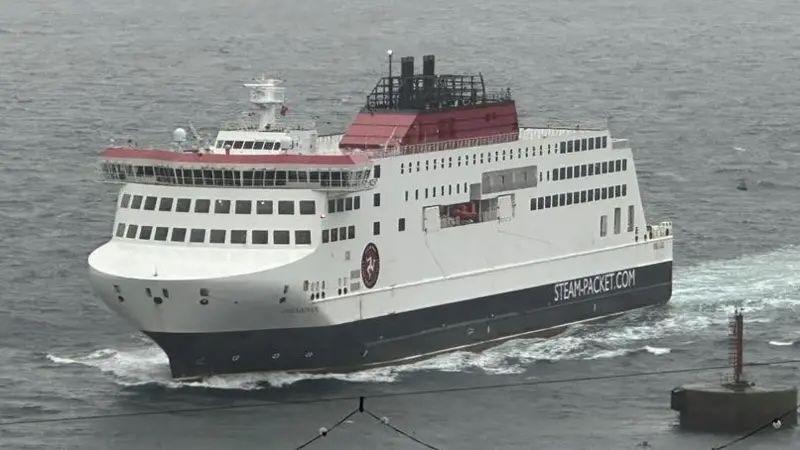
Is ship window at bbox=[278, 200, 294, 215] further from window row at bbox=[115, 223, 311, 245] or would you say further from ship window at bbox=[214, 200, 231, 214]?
ship window at bbox=[214, 200, 231, 214]

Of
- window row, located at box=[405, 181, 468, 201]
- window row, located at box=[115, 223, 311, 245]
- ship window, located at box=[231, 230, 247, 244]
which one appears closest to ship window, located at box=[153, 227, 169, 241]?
window row, located at box=[115, 223, 311, 245]

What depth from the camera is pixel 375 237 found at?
9494 centimetres

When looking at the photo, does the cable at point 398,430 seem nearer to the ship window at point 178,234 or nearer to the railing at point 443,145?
the ship window at point 178,234

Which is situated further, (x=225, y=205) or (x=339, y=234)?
(x=339, y=234)

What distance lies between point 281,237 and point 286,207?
3.64 feet

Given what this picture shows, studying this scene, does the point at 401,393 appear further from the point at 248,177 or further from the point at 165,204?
the point at 165,204

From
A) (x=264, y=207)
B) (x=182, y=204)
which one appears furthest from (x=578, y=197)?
(x=182, y=204)

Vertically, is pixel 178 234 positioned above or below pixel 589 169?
below

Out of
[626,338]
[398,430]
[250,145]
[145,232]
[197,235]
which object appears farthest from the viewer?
[626,338]

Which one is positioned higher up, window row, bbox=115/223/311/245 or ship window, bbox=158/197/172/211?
ship window, bbox=158/197/172/211

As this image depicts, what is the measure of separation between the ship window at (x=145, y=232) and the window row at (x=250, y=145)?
531cm

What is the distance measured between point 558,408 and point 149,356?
1628 cm

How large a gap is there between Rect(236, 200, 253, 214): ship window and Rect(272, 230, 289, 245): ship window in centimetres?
128

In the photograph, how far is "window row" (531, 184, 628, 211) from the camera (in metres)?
→ 103
